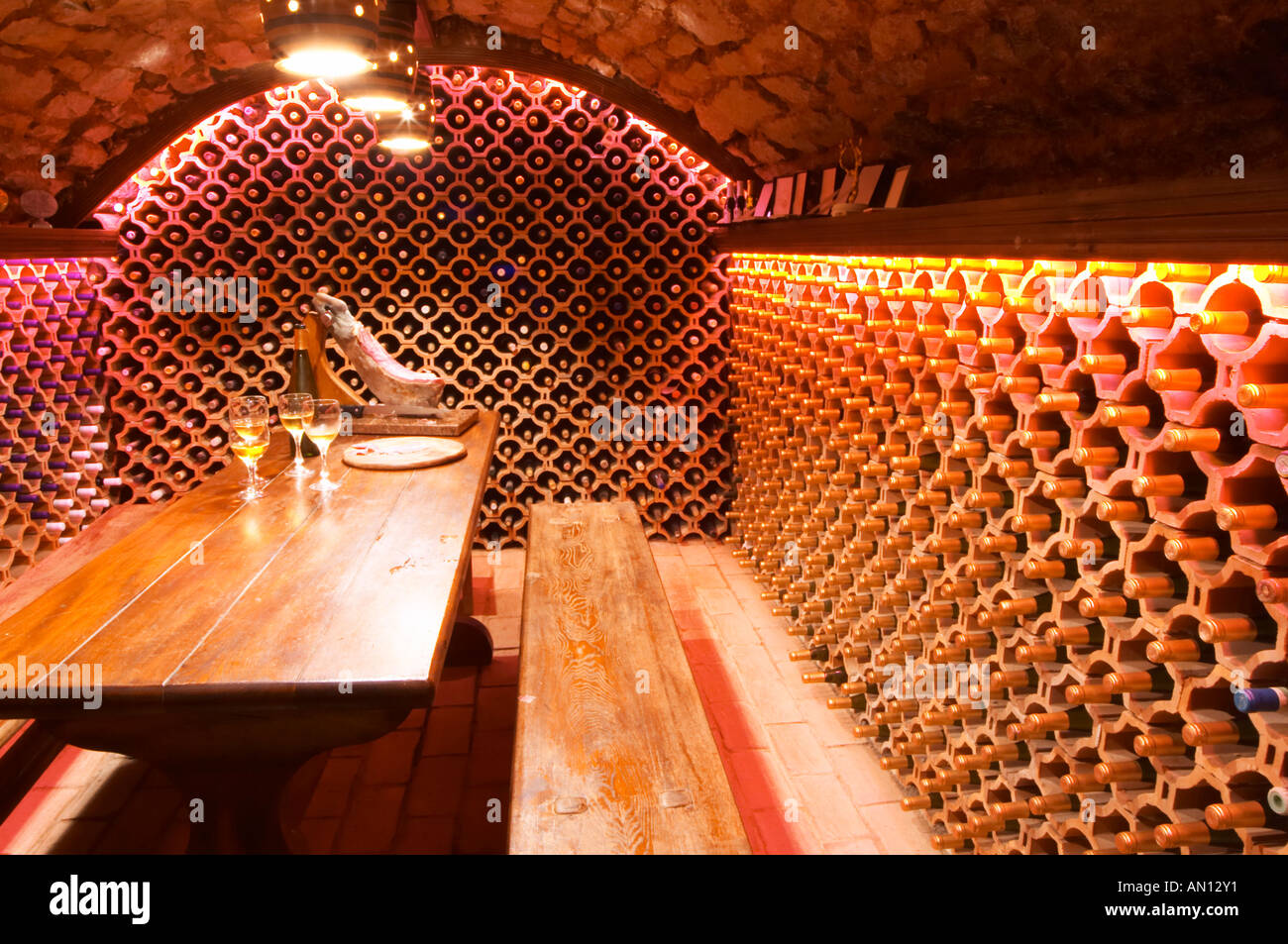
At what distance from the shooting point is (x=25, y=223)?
17.7 ft

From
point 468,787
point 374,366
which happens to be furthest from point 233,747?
point 374,366

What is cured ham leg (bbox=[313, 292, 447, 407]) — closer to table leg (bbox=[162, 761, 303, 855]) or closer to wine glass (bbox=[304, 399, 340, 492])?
wine glass (bbox=[304, 399, 340, 492])

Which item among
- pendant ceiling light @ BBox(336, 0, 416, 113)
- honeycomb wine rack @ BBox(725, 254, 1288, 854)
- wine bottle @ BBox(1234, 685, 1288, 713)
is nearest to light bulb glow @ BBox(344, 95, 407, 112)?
pendant ceiling light @ BBox(336, 0, 416, 113)

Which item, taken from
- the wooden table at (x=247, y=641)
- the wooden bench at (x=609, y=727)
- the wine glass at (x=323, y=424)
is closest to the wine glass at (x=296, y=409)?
the wine glass at (x=323, y=424)

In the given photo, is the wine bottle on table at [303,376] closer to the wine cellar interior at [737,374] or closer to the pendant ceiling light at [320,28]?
the wine cellar interior at [737,374]

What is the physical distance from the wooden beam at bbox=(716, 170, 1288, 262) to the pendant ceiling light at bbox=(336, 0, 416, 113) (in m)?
1.83

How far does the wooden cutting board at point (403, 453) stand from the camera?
3617 mm

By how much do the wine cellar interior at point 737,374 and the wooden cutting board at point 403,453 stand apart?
10cm

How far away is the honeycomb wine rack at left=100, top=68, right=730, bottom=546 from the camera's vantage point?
575 centimetres

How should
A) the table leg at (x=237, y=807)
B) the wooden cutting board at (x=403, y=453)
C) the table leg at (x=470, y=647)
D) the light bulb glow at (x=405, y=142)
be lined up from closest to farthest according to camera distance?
1. the table leg at (x=237, y=807)
2. the wooden cutting board at (x=403, y=453)
3. the light bulb glow at (x=405, y=142)
4. the table leg at (x=470, y=647)

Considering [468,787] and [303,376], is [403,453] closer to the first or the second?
[303,376]

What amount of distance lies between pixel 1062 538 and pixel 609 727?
1354mm

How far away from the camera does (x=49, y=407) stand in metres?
5.34
